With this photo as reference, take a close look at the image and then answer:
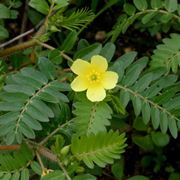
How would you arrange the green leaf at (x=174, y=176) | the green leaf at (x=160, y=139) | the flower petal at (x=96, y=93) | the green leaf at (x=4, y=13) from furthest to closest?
the green leaf at (x=174, y=176), the green leaf at (x=160, y=139), the green leaf at (x=4, y=13), the flower petal at (x=96, y=93)

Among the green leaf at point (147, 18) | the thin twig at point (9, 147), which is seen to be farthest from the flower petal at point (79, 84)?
the green leaf at point (147, 18)

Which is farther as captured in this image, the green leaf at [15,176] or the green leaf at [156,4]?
the green leaf at [156,4]

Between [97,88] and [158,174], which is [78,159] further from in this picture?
[158,174]

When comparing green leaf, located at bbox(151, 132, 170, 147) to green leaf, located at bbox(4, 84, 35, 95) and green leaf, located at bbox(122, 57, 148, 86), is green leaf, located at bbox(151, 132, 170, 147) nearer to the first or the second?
green leaf, located at bbox(122, 57, 148, 86)

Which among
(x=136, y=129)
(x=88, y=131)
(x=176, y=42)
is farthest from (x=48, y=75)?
(x=136, y=129)

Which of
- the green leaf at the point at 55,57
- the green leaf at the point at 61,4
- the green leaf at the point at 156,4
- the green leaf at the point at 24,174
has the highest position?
the green leaf at the point at 61,4

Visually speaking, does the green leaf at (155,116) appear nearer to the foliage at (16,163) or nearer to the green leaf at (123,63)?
the green leaf at (123,63)

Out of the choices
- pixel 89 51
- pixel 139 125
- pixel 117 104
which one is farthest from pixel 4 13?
pixel 139 125
